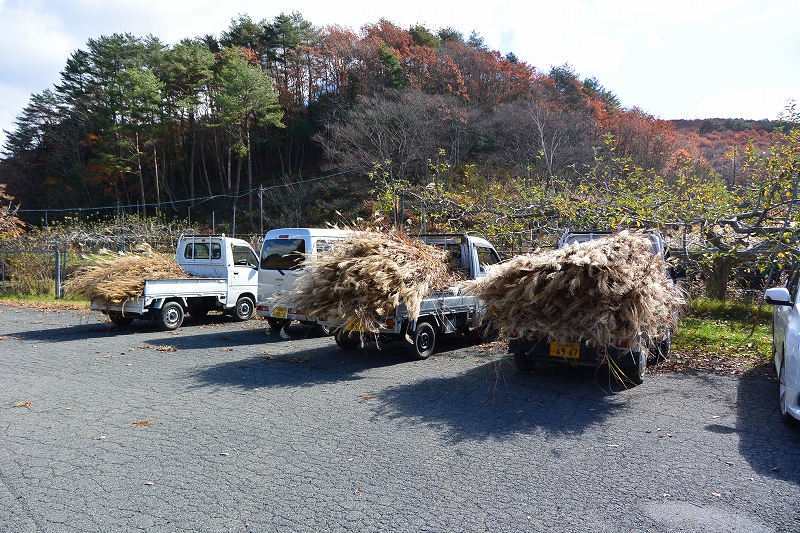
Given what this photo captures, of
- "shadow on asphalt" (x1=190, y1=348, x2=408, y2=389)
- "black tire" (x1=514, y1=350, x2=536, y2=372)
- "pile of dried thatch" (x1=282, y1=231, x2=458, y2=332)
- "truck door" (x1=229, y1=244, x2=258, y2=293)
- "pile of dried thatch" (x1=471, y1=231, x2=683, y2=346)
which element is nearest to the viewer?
"pile of dried thatch" (x1=471, y1=231, x2=683, y2=346)

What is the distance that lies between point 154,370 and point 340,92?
33.7m

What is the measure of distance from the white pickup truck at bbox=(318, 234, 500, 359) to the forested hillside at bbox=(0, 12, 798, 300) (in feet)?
20.7

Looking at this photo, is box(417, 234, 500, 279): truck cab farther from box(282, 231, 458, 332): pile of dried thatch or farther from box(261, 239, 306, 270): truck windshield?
box(261, 239, 306, 270): truck windshield

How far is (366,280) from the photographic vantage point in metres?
7.98

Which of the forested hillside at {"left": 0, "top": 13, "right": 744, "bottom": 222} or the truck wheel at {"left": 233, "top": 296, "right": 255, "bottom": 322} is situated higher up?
the forested hillside at {"left": 0, "top": 13, "right": 744, "bottom": 222}

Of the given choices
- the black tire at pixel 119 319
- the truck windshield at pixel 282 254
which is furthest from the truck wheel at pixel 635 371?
the black tire at pixel 119 319

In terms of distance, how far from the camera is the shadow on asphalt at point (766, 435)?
15.2 feet

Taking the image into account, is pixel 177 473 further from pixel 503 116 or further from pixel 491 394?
pixel 503 116

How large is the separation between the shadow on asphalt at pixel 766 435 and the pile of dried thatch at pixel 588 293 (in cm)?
120

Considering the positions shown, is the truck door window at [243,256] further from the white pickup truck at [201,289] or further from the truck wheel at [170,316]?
the truck wheel at [170,316]

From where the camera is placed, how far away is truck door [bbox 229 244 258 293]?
535 inches

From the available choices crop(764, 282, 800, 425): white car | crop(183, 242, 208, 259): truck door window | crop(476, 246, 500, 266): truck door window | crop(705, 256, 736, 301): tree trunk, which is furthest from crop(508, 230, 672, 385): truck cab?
crop(183, 242, 208, 259): truck door window

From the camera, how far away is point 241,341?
1125 centimetres

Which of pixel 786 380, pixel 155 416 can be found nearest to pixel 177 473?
pixel 155 416
